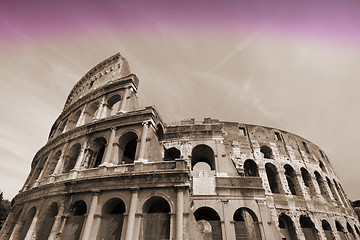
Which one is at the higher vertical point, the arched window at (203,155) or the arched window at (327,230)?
the arched window at (203,155)

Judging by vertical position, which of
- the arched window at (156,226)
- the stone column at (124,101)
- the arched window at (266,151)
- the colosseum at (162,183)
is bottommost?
the arched window at (156,226)

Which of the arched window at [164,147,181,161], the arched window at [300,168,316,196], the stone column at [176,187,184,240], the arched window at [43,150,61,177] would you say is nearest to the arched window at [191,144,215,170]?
the arched window at [164,147,181,161]

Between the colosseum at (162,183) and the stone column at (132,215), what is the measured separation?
41mm

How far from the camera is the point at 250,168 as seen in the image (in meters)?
15.9

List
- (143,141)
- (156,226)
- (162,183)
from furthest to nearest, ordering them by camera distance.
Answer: (143,141) < (162,183) < (156,226)

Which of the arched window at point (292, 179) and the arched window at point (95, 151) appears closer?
the arched window at point (95, 151)

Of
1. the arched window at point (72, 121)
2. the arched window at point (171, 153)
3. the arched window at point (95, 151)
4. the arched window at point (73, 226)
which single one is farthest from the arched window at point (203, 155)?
the arched window at point (72, 121)

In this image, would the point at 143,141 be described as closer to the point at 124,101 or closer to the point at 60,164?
the point at 124,101

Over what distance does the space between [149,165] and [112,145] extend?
315 centimetres

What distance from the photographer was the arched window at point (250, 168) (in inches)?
598

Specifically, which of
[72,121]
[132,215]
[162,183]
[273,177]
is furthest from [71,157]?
[273,177]

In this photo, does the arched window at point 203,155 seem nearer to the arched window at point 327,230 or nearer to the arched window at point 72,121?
the arched window at point 327,230

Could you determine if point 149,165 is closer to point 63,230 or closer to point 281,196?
point 63,230

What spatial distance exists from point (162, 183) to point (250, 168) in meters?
10.1
